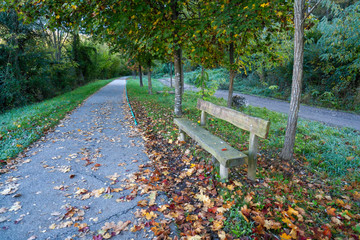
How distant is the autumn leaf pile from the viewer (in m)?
2.27

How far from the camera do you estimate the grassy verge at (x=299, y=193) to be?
2279 millimetres

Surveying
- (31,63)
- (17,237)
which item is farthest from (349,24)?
(31,63)

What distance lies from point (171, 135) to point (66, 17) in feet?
14.0

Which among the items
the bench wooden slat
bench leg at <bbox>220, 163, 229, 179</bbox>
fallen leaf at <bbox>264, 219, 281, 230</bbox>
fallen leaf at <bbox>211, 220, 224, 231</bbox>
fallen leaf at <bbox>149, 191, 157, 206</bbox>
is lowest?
fallen leaf at <bbox>149, 191, 157, 206</bbox>

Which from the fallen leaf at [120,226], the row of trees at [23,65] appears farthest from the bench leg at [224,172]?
the row of trees at [23,65]

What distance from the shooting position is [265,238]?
7.10 feet

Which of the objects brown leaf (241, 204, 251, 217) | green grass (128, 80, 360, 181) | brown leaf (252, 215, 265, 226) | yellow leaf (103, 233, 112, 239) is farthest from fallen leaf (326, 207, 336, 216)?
yellow leaf (103, 233, 112, 239)

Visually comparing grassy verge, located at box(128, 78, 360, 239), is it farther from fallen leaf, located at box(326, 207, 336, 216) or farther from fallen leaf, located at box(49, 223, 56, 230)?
fallen leaf, located at box(49, 223, 56, 230)

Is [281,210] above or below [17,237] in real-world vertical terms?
above

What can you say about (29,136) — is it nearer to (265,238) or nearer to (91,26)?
(91,26)

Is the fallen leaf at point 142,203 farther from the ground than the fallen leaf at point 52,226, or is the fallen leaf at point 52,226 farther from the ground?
the fallen leaf at point 142,203

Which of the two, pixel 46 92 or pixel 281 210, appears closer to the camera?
pixel 281 210

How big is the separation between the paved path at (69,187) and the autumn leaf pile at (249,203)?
1.51 feet

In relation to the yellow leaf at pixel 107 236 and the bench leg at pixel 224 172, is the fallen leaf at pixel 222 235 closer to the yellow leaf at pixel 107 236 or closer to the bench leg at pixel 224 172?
the bench leg at pixel 224 172
